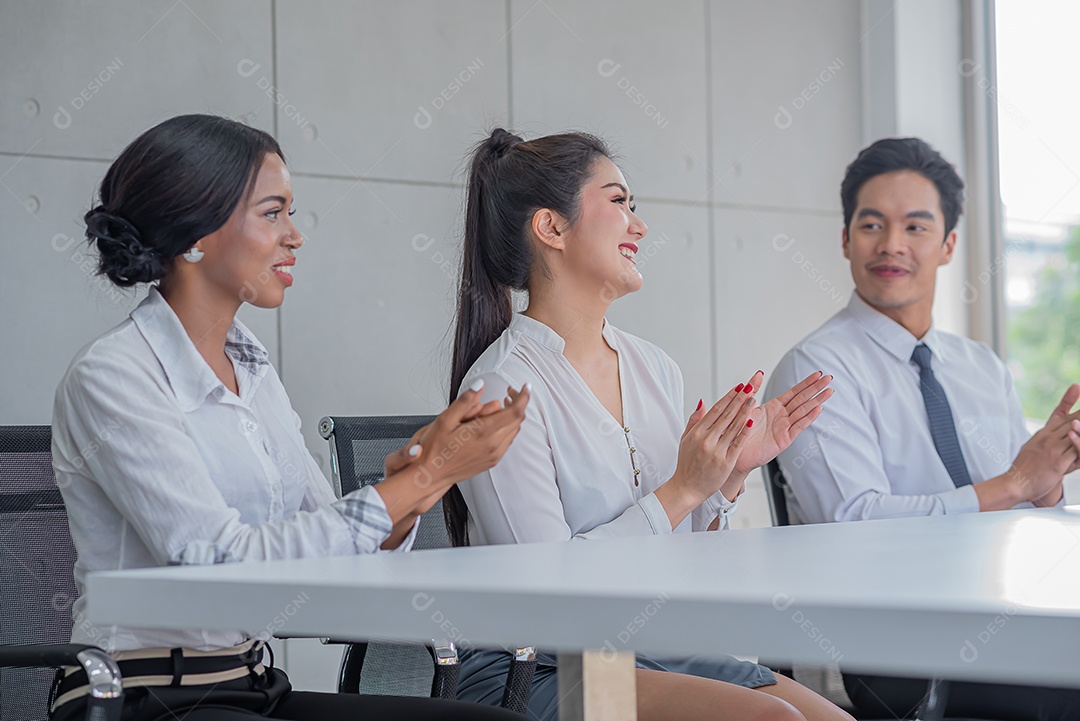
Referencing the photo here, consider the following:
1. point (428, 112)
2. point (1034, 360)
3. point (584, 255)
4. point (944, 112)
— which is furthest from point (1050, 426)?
point (944, 112)

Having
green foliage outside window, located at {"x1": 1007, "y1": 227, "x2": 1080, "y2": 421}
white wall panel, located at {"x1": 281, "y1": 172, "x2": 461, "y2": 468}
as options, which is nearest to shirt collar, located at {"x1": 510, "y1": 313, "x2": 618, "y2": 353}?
white wall panel, located at {"x1": 281, "y1": 172, "x2": 461, "y2": 468}

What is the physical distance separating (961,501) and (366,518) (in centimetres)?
131

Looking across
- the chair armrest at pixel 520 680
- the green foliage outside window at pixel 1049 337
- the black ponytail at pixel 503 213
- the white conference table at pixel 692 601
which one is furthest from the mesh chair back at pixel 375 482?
the green foliage outside window at pixel 1049 337

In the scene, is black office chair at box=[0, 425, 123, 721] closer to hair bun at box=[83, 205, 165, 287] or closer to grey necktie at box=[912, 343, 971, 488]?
hair bun at box=[83, 205, 165, 287]

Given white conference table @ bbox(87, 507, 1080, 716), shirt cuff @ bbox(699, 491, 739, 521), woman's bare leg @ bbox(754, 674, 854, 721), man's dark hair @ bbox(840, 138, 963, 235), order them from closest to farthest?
1. white conference table @ bbox(87, 507, 1080, 716)
2. woman's bare leg @ bbox(754, 674, 854, 721)
3. shirt cuff @ bbox(699, 491, 739, 521)
4. man's dark hair @ bbox(840, 138, 963, 235)

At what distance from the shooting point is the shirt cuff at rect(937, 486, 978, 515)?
2188 millimetres

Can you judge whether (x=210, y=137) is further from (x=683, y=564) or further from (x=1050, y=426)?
(x=1050, y=426)

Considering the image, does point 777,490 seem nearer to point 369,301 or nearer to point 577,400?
point 577,400

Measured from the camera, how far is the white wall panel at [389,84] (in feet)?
10.6

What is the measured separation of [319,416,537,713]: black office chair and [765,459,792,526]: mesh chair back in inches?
26.8

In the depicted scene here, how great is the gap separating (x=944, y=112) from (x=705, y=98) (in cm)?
108

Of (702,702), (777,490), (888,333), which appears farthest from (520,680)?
(888,333)

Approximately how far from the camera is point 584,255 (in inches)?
83.0

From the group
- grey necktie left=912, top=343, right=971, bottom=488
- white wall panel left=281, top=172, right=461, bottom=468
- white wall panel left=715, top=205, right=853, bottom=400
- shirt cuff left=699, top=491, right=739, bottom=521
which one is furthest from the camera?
white wall panel left=715, top=205, right=853, bottom=400
